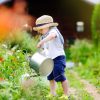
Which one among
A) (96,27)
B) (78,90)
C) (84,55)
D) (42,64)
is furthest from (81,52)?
(42,64)

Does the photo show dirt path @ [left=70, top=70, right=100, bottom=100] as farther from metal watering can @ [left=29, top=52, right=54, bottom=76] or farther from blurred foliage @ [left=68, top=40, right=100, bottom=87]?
blurred foliage @ [left=68, top=40, right=100, bottom=87]

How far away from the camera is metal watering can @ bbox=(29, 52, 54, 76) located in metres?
7.79

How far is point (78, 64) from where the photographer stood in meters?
16.6

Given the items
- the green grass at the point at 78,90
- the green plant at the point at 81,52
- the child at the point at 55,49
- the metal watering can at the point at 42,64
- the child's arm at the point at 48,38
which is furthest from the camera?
the green plant at the point at 81,52

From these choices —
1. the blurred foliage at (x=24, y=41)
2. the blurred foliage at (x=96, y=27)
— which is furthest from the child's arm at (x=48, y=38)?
the blurred foliage at (x=96, y=27)

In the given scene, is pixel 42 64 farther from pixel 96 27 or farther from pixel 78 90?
pixel 96 27

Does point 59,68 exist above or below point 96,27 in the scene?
above

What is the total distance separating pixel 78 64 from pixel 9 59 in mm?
8165

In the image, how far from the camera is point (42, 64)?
7.80m

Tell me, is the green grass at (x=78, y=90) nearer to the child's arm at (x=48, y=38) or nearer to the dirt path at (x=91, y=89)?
the dirt path at (x=91, y=89)

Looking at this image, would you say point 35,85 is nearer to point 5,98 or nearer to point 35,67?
point 35,67

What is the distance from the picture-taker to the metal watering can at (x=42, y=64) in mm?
7793

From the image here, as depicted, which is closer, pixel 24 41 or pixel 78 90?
pixel 78 90

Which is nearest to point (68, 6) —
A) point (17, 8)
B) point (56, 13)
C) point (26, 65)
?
point (56, 13)
